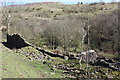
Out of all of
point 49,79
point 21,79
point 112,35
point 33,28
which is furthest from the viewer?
point 33,28

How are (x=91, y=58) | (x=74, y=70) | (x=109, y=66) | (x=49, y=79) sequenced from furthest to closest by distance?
(x=91, y=58), (x=109, y=66), (x=74, y=70), (x=49, y=79)

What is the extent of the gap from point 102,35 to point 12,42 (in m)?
12.0

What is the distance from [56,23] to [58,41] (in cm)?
240

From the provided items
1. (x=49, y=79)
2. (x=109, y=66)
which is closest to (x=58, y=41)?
(x=109, y=66)

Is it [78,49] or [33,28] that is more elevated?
[33,28]

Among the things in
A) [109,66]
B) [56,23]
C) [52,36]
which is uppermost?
[56,23]

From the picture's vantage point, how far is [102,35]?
25.3 m

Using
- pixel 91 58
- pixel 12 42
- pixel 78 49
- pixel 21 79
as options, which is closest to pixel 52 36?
pixel 78 49

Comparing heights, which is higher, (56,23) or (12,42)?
(56,23)

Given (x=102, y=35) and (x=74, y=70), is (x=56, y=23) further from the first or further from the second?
(x=74, y=70)

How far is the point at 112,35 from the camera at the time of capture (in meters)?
24.3

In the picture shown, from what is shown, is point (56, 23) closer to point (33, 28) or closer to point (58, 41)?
point (58, 41)

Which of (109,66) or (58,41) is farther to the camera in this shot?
(58,41)

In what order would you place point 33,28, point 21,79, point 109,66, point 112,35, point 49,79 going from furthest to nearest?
point 33,28, point 112,35, point 109,66, point 49,79, point 21,79
